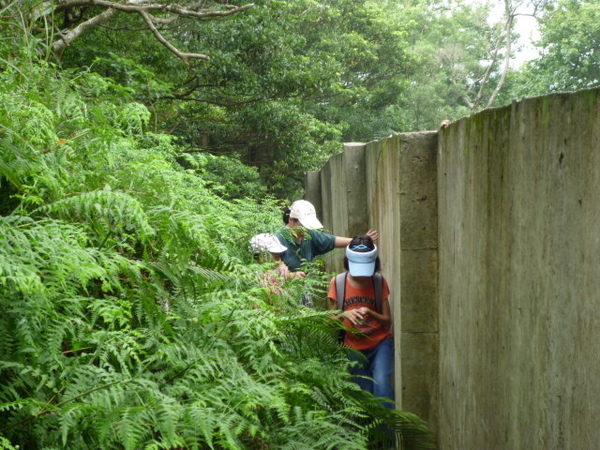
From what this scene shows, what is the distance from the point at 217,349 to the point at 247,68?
35.2 ft

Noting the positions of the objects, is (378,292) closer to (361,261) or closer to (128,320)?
(361,261)

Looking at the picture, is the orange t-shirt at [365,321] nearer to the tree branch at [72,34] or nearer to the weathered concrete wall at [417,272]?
the weathered concrete wall at [417,272]

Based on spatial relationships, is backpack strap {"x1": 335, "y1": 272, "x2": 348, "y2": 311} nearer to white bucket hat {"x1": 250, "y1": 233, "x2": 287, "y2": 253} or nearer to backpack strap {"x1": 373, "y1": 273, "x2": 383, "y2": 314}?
backpack strap {"x1": 373, "y1": 273, "x2": 383, "y2": 314}

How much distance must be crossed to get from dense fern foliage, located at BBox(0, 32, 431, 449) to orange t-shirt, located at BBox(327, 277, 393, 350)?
972 mm

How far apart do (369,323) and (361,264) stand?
0.41 m

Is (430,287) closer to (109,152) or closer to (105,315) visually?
(109,152)

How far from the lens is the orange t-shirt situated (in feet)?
16.8

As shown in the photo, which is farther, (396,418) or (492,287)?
(396,418)

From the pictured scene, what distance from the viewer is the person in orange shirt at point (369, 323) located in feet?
16.7

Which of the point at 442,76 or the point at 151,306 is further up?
the point at 442,76

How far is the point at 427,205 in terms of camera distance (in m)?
4.37

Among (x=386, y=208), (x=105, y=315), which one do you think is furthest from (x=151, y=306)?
(x=386, y=208)

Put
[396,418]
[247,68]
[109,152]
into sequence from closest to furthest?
[109,152]
[396,418]
[247,68]

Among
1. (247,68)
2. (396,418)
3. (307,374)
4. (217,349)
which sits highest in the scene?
(247,68)
